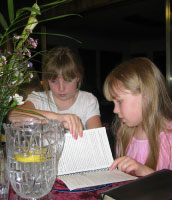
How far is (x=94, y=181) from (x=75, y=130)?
0.20 m

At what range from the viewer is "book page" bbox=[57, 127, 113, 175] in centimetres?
78

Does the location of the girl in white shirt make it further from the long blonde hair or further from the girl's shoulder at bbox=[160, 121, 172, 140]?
the girl's shoulder at bbox=[160, 121, 172, 140]

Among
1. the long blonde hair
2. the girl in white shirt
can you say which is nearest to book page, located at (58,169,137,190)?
the long blonde hair

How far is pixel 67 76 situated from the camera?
1484 mm

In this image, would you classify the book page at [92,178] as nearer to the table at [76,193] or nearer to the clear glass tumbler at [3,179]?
the table at [76,193]

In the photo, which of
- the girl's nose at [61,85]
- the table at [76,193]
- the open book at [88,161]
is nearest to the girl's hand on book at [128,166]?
the open book at [88,161]

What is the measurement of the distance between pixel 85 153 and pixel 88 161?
0.03 meters

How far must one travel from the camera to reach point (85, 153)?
0.81 meters

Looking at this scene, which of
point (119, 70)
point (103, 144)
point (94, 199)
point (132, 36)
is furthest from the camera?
point (132, 36)

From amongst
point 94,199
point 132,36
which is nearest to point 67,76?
point 94,199

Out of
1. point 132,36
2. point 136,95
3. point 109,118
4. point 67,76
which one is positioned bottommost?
point 109,118

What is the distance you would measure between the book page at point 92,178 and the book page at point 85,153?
0.03 meters

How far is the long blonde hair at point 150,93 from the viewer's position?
1147 mm

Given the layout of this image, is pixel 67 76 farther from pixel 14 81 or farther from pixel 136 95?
pixel 14 81
